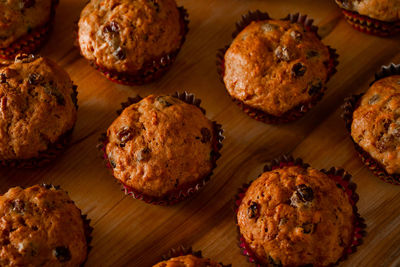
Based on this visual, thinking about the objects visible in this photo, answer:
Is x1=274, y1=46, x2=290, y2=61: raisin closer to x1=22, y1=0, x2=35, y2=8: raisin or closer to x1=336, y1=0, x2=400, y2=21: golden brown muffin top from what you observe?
x1=336, y1=0, x2=400, y2=21: golden brown muffin top

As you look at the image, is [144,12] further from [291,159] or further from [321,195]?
[321,195]

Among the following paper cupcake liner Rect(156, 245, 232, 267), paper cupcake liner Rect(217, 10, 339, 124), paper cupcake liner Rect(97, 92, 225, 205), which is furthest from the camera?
paper cupcake liner Rect(217, 10, 339, 124)

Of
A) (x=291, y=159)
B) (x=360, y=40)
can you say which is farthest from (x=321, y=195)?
(x=360, y=40)

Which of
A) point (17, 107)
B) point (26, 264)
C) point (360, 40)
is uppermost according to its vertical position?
point (360, 40)

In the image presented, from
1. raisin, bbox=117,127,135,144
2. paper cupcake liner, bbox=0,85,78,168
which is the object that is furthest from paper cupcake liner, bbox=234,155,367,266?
paper cupcake liner, bbox=0,85,78,168

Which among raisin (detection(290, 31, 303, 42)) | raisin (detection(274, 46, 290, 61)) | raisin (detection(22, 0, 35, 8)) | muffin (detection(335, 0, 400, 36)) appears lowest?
raisin (detection(274, 46, 290, 61))

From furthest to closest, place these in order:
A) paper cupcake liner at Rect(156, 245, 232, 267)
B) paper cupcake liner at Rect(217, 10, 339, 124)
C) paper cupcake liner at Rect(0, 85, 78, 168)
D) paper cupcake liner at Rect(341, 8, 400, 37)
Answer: paper cupcake liner at Rect(341, 8, 400, 37), paper cupcake liner at Rect(217, 10, 339, 124), paper cupcake liner at Rect(0, 85, 78, 168), paper cupcake liner at Rect(156, 245, 232, 267)
